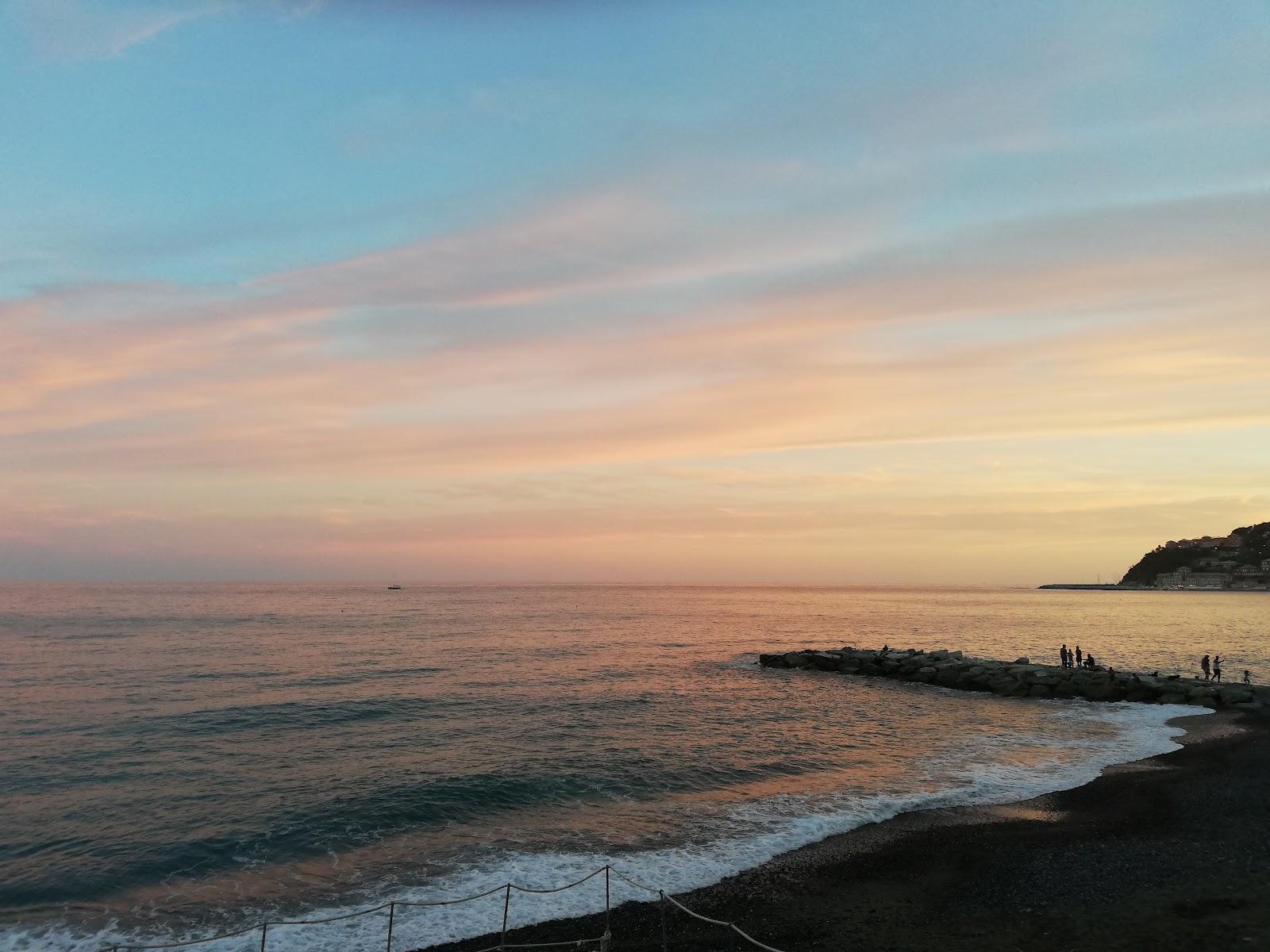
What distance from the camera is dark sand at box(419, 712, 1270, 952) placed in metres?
13.4

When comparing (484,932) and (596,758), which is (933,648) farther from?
(484,932)

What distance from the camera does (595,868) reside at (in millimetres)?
17375

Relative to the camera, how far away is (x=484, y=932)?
14.3m

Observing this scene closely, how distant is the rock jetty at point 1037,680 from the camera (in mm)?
39656

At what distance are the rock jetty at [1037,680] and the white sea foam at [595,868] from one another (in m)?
17.4

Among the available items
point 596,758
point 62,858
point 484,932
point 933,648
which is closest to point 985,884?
point 484,932

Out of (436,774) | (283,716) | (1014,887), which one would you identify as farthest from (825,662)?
(1014,887)

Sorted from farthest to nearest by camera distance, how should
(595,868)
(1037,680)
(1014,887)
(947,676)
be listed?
(947,676) → (1037,680) → (595,868) → (1014,887)

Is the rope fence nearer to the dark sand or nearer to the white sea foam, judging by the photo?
the white sea foam

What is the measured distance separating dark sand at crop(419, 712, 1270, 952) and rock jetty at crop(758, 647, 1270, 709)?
20821 millimetres

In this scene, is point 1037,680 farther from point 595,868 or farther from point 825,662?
point 595,868

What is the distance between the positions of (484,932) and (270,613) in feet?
386

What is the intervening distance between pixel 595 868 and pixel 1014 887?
932 cm

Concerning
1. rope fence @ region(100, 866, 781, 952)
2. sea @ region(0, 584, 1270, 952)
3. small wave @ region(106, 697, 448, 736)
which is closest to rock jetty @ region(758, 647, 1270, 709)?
sea @ region(0, 584, 1270, 952)
